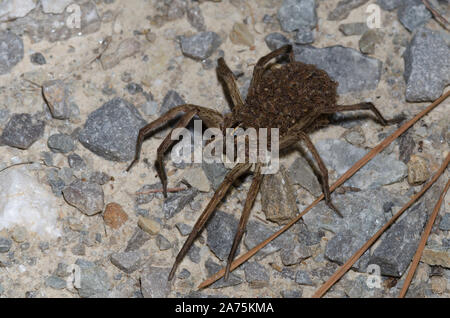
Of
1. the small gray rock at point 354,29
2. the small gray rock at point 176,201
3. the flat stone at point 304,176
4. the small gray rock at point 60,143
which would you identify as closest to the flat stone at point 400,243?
the flat stone at point 304,176

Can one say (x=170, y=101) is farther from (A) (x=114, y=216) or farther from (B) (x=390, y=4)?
(B) (x=390, y=4)

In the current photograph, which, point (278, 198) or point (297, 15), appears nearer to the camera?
point (278, 198)

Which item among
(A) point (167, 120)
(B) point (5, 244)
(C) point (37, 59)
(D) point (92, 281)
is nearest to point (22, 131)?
(C) point (37, 59)

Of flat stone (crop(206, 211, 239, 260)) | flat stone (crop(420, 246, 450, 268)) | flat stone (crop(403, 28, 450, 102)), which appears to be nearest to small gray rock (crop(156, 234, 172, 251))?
flat stone (crop(206, 211, 239, 260))

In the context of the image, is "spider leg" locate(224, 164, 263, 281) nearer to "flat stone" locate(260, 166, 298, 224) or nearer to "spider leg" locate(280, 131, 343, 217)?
"flat stone" locate(260, 166, 298, 224)

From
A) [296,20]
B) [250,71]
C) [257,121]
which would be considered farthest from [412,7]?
[257,121]

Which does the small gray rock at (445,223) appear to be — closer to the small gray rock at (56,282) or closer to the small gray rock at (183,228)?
the small gray rock at (183,228)
